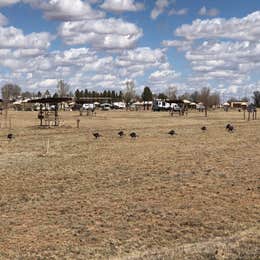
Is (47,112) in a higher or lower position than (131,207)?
higher

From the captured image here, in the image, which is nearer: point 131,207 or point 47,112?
point 131,207

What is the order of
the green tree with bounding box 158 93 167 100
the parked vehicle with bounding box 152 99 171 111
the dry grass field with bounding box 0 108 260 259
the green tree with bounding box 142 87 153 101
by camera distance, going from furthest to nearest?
the green tree with bounding box 158 93 167 100, the green tree with bounding box 142 87 153 101, the parked vehicle with bounding box 152 99 171 111, the dry grass field with bounding box 0 108 260 259

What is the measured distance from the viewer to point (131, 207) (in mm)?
12359

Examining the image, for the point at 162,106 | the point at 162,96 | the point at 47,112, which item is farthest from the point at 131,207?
the point at 162,96

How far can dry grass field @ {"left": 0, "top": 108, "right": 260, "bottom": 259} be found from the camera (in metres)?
9.09

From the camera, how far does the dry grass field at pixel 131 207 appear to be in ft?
29.8

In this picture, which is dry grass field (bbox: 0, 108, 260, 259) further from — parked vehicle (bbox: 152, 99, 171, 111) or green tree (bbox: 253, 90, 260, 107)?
green tree (bbox: 253, 90, 260, 107)

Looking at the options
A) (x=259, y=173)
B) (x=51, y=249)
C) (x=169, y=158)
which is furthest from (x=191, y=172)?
(x=51, y=249)

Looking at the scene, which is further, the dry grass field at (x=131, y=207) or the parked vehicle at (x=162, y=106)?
the parked vehicle at (x=162, y=106)

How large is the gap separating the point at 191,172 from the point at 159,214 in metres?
6.28

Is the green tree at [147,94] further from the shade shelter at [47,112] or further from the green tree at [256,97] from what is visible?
the shade shelter at [47,112]

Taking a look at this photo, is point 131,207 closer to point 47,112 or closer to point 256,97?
point 47,112

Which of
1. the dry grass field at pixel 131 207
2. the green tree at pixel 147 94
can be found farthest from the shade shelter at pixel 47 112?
the green tree at pixel 147 94

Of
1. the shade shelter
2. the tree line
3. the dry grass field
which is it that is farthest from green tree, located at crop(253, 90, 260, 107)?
the dry grass field
